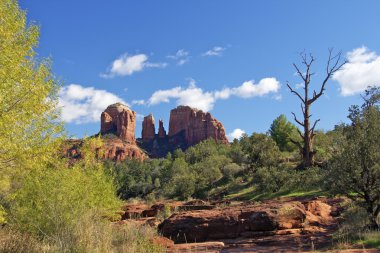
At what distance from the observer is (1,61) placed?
10.2 m

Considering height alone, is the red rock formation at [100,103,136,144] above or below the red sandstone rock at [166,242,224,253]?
above

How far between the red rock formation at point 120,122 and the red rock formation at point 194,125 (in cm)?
1978

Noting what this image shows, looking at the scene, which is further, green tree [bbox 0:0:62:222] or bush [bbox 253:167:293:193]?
bush [bbox 253:167:293:193]

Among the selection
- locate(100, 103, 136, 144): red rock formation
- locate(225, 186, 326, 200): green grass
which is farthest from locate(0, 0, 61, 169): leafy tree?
locate(100, 103, 136, 144): red rock formation

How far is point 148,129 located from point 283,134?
403ft

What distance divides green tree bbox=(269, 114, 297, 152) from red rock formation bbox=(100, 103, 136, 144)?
107 m

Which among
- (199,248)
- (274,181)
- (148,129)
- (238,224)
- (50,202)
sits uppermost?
(148,129)

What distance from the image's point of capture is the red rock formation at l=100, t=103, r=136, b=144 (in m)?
170

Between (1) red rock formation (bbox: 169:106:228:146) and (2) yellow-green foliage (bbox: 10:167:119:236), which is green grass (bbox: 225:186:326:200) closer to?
(2) yellow-green foliage (bbox: 10:167:119:236)

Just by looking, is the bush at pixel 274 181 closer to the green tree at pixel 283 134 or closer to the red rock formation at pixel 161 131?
the green tree at pixel 283 134

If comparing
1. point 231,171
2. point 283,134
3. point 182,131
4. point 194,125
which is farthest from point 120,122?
point 231,171

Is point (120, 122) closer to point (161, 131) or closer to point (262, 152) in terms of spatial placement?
point (161, 131)

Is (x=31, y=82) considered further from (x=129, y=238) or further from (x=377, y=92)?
(x=377, y=92)

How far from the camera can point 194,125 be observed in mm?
177625
